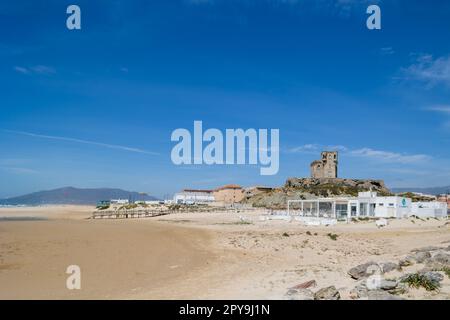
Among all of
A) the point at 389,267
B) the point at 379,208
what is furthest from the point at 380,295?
the point at 379,208

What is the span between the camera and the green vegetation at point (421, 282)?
933cm

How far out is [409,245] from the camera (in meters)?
23.0

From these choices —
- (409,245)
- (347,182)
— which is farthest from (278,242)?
(347,182)

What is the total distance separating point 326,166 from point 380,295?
148m

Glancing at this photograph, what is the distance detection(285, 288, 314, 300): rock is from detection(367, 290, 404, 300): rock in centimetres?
127

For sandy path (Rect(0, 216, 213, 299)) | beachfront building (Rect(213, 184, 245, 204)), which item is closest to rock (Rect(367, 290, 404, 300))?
sandy path (Rect(0, 216, 213, 299))

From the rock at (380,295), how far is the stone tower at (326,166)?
14541 cm

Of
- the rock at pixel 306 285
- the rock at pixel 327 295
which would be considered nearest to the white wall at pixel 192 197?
the rock at pixel 306 285

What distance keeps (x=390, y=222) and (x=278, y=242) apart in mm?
18574

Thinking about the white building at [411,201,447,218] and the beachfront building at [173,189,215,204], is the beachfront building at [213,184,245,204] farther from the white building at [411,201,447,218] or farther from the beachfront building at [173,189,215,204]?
the white building at [411,201,447,218]

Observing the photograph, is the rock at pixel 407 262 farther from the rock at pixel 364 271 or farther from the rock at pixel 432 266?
the rock at pixel 364 271

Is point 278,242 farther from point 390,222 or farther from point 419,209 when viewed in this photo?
point 419,209

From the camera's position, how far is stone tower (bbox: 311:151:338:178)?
5955 inches

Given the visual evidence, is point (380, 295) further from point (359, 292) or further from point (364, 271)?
point (364, 271)
